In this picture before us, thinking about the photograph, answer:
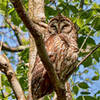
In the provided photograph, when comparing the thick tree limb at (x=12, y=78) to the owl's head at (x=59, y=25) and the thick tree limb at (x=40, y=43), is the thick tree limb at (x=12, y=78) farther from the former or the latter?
the owl's head at (x=59, y=25)

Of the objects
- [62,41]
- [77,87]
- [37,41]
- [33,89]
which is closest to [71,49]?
[62,41]

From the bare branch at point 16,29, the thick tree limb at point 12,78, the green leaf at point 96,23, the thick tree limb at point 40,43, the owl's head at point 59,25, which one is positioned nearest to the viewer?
the thick tree limb at point 40,43

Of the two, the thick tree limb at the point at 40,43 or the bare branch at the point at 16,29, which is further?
the bare branch at the point at 16,29

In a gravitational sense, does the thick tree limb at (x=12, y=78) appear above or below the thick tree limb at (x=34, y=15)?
below

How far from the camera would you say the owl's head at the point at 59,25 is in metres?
3.23

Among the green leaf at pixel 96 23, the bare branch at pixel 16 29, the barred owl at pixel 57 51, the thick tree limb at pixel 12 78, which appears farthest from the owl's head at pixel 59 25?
the bare branch at pixel 16 29

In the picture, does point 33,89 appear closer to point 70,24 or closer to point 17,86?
point 17,86

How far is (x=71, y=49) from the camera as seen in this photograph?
2.95 meters

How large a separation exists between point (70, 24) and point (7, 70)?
132 cm

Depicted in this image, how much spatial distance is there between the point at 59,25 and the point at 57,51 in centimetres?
54

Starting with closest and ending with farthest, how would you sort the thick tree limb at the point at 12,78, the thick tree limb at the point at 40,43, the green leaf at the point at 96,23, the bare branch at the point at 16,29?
the thick tree limb at the point at 40,43
the thick tree limb at the point at 12,78
the green leaf at the point at 96,23
the bare branch at the point at 16,29

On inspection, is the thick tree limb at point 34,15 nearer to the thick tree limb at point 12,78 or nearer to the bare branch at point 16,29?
the thick tree limb at point 12,78

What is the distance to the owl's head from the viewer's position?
3227 millimetres

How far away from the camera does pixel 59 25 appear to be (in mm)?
3260
